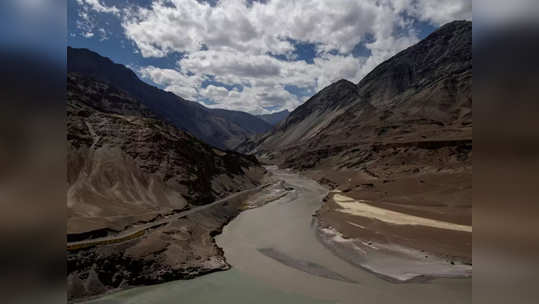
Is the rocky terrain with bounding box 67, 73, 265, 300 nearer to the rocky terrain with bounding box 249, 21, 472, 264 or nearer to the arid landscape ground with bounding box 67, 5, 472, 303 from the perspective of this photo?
the arid landscape ground with bounding box 67, 5, 472, 303

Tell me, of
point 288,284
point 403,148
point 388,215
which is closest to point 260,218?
point 388,215

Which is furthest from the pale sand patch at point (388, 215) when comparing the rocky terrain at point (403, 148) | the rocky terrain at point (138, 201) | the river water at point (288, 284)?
the rocky terrain at point (138, 201)

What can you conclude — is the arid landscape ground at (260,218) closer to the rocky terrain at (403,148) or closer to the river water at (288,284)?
the river water at (288,284)

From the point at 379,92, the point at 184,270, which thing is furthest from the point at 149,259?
the point at 379,92

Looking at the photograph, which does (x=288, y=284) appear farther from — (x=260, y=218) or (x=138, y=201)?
(x=138, y=201)
